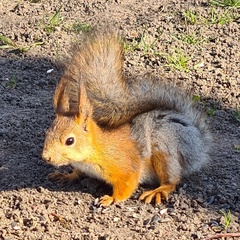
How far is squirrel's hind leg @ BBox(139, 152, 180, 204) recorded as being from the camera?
375 centimetres

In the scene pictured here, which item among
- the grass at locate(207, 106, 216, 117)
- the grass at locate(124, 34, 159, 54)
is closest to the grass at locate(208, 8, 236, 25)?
the grass at locate(124, 34, 159, 54)

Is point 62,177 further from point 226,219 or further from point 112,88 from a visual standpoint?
point 226,219

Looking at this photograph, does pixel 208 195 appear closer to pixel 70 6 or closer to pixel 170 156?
pixel 170 156

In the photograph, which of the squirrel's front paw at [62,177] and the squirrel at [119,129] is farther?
the squirrel's front paw at [62,177]

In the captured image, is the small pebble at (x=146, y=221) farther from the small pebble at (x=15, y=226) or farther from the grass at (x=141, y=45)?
the grass at (x=141, y=45)

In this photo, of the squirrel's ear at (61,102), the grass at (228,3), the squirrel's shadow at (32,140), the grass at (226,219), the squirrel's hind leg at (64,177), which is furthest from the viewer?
the grass at (228,3)

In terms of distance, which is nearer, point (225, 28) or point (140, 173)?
point (140, 173)

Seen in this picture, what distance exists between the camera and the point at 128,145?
3738mm

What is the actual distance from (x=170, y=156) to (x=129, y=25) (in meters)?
2.11

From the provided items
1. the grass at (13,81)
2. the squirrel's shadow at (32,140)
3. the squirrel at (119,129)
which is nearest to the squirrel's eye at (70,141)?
the squirrel at (119,129)

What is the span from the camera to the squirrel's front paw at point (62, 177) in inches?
155

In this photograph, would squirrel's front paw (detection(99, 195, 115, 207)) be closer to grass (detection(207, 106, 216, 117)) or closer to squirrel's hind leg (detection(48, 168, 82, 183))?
squirrel's hind leg (detection(48, 168, 82, 183))

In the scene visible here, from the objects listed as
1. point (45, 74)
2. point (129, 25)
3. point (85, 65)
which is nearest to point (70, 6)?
point (129, 25)

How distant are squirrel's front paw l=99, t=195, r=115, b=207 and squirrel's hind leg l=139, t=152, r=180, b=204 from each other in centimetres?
16
